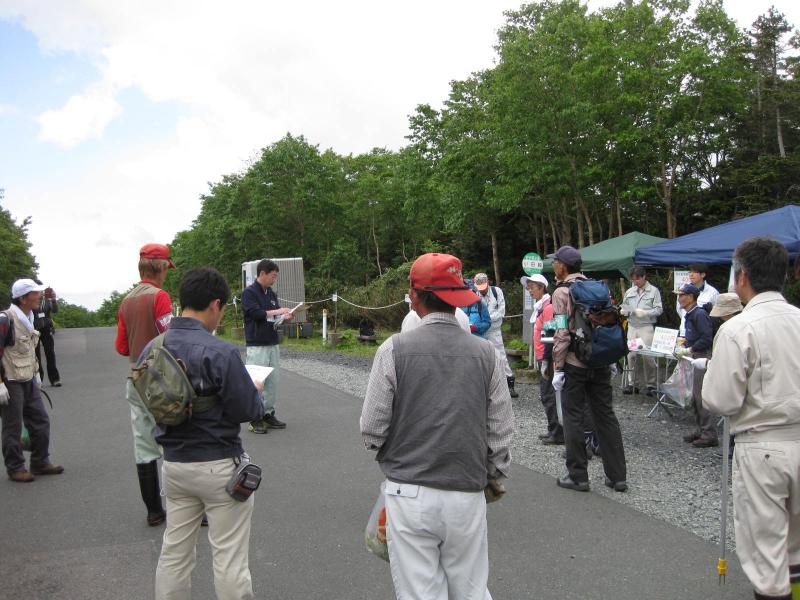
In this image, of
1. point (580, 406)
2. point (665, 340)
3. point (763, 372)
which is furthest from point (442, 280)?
point (665, 340)

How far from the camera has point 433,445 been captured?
2297mm

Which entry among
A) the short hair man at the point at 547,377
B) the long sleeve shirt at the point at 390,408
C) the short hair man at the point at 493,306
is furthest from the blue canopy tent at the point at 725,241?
the long sleeve shirt at the point at 390,408

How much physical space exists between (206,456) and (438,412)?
118cm

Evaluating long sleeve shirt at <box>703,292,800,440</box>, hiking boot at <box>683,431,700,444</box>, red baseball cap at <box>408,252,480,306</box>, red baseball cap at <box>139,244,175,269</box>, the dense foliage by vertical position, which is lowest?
hiking boot at <box>683,431,700,444</box>

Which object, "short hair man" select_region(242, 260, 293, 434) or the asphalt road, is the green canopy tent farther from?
"short hair man" select_region(242, 260, 293, 434)

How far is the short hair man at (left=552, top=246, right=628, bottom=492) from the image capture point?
505cm

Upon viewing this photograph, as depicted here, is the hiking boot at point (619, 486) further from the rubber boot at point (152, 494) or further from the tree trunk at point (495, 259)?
the tree trunk at point (495, 259)

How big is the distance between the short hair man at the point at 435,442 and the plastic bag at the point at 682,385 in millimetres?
5778

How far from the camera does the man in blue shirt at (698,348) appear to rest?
21.5 ft

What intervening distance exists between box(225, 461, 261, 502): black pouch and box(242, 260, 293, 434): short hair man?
4.39 m

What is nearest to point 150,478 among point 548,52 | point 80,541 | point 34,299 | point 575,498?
point 80,541

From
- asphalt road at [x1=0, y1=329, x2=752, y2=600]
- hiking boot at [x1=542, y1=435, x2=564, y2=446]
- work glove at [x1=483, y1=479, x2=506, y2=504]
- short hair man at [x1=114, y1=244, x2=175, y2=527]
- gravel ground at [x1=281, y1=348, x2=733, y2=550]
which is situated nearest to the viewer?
work glove at [x1=483, y1=479, x2=506, y2=504]

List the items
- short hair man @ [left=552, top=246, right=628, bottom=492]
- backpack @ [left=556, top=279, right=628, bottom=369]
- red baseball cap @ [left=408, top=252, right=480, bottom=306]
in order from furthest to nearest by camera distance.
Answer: short hair man @ [left=552, top=246, right=628, bottom=492] < backpack @ [left=556, top=279, right=628, bottom=369] < red baseball cap @ [left=408, top=252, right=480, bottom=306]

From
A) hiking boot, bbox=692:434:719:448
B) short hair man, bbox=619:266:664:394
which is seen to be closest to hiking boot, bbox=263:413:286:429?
hiking boot, bbox=692:434:719:448
